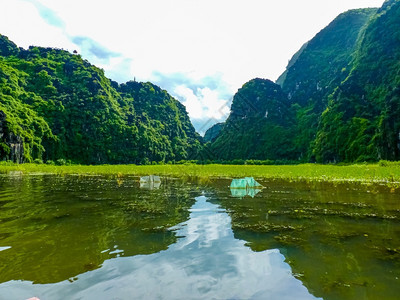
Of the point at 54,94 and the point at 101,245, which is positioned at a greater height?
the point at 54,94

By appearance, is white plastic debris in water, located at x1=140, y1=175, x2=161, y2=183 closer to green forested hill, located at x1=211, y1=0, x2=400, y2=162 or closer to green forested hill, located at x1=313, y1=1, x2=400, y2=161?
green forested hill, located at x1=211, y1=0, x2=400, y2=162

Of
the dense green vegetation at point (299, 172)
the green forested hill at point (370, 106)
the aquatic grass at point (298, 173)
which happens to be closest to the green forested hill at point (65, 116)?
the aquatic grass at point (298, 173)

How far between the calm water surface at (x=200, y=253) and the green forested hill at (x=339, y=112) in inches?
2643

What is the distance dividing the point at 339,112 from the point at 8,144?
10305cm

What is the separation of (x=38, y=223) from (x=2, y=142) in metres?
80.6

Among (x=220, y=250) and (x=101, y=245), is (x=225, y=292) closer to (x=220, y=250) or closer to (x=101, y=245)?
(x=220, y=250)

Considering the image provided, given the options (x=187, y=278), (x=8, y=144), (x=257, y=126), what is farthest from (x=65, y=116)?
(x=187, y=278)

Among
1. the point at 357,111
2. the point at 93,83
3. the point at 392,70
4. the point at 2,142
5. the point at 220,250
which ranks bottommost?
the point at 220,250

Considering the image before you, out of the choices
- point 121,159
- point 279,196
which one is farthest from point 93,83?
point 279,196

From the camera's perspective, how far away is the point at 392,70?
92.4m

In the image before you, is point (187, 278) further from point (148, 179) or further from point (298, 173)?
point (298, 173)

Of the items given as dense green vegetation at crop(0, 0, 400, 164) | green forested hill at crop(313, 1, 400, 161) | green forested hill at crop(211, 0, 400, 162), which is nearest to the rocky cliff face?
dense green vegetation at crop(0, 0, 400, 164)

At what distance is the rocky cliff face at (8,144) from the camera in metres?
73.2

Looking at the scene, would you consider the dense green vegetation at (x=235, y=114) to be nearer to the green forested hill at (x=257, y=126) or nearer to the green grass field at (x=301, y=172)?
the green forested hill at (x=257, y=126)
